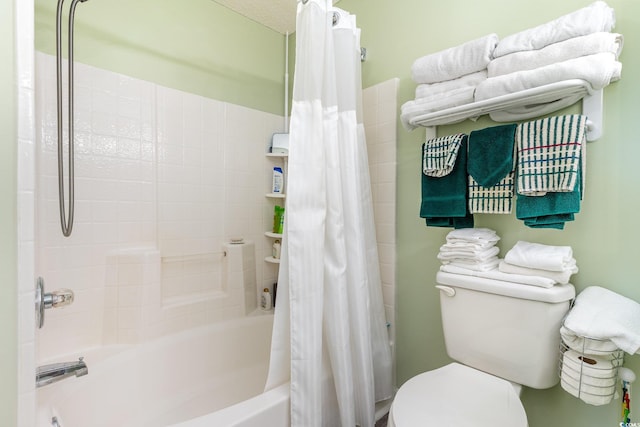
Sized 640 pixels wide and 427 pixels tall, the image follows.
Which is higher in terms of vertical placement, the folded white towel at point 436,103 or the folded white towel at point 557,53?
the folded white towel at point 557,53

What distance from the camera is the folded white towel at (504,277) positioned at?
3.26 feet

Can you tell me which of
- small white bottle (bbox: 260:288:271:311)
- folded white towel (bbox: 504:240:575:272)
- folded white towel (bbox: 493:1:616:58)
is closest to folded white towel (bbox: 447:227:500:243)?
folded white towel (bbox: 504:240:575:272)

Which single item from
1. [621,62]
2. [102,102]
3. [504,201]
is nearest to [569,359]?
[504,201]

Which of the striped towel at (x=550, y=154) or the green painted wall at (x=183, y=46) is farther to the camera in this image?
the green painted wall at (x=183, y=46)

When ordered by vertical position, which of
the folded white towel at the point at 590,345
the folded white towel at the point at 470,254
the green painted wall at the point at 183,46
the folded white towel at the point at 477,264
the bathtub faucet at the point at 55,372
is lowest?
the bathtub faucet at the point at 55,372

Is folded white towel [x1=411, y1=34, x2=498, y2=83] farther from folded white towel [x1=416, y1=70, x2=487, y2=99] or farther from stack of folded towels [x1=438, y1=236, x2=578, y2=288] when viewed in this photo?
stack of folded towels [x1=438, y1=236, x2=578, y2=288]

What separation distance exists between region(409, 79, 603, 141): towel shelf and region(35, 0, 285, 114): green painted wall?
131cm

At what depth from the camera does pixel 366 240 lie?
1.45 meters

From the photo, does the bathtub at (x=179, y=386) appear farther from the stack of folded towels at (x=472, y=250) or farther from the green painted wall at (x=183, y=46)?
the green painted wall at (x=183, y=46)

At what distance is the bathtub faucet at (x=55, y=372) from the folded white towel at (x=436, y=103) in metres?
1.47

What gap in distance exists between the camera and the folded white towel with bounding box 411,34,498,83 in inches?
45.4

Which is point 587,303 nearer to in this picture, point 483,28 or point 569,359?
point 569,359

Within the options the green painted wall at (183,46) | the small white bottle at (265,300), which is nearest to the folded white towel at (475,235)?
the small white bottle at (265,300)

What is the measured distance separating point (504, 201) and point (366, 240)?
58 cm
